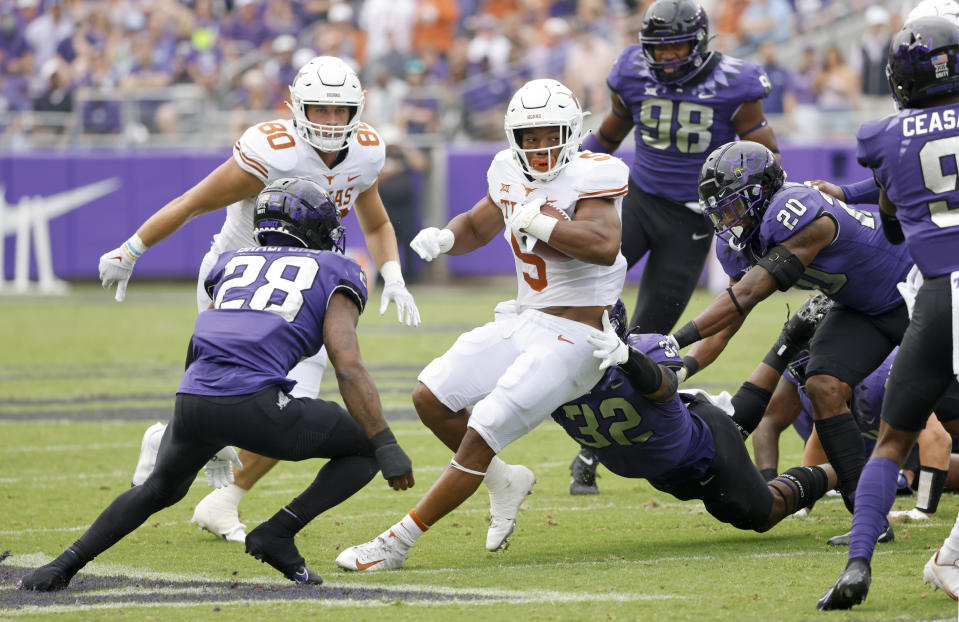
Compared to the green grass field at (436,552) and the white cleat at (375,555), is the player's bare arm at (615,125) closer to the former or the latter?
the green grass field at (436,552)

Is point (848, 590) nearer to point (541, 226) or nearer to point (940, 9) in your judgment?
point (541, 226)

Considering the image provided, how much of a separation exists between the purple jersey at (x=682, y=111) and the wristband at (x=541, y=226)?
210 centimetres

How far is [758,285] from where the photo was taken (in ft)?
15.4

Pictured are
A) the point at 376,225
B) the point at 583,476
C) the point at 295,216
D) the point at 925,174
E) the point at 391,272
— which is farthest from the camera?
the point at 583,476

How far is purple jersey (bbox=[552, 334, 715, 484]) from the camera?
179 inches

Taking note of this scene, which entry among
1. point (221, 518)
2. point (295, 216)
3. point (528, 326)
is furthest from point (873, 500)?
point (221, 518)

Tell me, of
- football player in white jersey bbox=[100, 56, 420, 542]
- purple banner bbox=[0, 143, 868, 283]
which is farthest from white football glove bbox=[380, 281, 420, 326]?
purple banner bbox=[0, 143, 868, 283]

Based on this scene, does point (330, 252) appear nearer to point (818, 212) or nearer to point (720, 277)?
point (818, 212)

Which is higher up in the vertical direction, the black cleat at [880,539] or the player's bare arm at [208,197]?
the player's bare arm at [208,197]

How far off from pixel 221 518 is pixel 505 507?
1131 millimetres

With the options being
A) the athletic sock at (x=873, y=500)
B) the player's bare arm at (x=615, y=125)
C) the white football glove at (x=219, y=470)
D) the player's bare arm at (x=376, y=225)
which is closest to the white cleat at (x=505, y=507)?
the white football glove at (x=219, y=470)

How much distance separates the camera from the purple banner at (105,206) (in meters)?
15.7

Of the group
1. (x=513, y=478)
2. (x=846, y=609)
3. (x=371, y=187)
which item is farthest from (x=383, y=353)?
(x=846, y=609)

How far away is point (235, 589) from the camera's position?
419 centimetres
